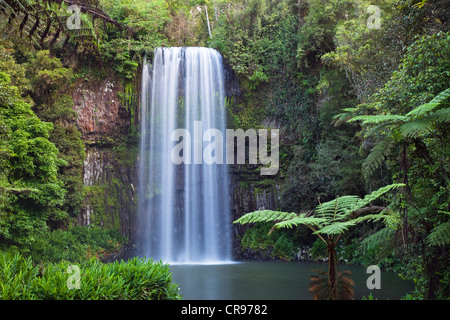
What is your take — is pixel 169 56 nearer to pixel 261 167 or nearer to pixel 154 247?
pixel 261 167

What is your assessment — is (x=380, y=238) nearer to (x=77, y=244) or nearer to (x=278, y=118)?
(x=77, y=244)

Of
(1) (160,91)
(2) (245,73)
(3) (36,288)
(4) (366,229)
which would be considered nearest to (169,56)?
(1) (160,91)

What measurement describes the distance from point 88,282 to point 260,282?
6.35 meters

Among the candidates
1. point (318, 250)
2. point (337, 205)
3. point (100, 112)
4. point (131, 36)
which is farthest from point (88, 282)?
point (131, 36)

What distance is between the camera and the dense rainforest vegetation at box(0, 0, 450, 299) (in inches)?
220

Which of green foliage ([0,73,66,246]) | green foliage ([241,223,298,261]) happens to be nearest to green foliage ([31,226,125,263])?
green foliage ([0,73,66,246])

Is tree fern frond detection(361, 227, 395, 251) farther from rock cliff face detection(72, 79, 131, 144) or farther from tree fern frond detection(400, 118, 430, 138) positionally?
rock cliff face detection(72, 79, 131, 144)

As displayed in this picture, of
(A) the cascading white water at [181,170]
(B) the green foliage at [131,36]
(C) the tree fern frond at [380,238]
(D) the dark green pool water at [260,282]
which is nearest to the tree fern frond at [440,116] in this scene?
(C) the tree fern frond at [380,238]

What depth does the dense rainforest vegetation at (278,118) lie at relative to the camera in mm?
5582

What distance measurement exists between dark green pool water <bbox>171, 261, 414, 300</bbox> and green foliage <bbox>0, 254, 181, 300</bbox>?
9.19ft

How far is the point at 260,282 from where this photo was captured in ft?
33.9

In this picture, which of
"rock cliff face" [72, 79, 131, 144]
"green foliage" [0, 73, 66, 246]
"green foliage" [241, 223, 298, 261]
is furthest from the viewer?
"rock cliff face" [72, 79, 131, 144]

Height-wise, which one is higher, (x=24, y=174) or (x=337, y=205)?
(x=24, y=174)
